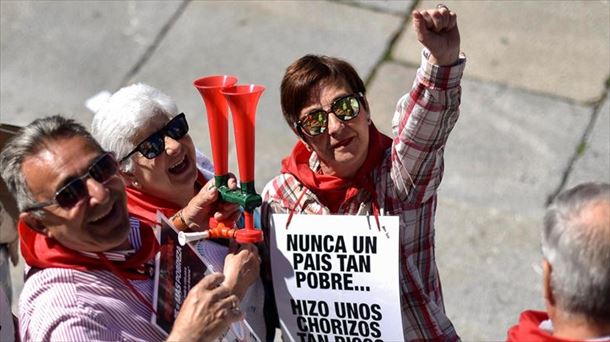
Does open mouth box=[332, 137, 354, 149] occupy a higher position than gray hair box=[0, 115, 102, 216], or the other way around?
open mouth box=[332, 137, 354, 149]

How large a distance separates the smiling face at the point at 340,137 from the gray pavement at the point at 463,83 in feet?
6.12

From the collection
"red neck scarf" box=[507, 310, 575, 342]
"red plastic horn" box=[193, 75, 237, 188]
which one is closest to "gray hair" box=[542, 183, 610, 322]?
"red neck scarf" box=[507, 310, 575, 342]

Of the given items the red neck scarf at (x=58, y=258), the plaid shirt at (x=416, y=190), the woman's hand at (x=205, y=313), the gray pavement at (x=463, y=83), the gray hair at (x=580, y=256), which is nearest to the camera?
the gray hair at (x=580, y=256)

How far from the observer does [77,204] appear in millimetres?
2943

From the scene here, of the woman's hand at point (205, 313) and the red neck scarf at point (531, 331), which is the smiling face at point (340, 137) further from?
the red neck scarf at point (531, 331)

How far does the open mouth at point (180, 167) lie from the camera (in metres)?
3.51

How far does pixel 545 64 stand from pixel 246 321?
3.52 m

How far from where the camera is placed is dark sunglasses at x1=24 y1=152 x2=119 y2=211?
2930 millimetres

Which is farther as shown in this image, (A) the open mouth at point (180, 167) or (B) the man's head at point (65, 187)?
(A) the open mouth at point (180, 167)

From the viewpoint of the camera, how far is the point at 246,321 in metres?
3.44

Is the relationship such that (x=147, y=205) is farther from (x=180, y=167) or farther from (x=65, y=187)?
(x=65, y=187)

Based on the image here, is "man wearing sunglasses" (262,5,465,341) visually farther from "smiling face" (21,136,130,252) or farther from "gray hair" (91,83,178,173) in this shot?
"smiling face" (21,136,130,252)

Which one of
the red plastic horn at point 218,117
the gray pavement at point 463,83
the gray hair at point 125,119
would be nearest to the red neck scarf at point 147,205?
the gray hair at point 125,119

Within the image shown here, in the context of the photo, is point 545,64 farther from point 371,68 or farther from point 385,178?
point 385,178
